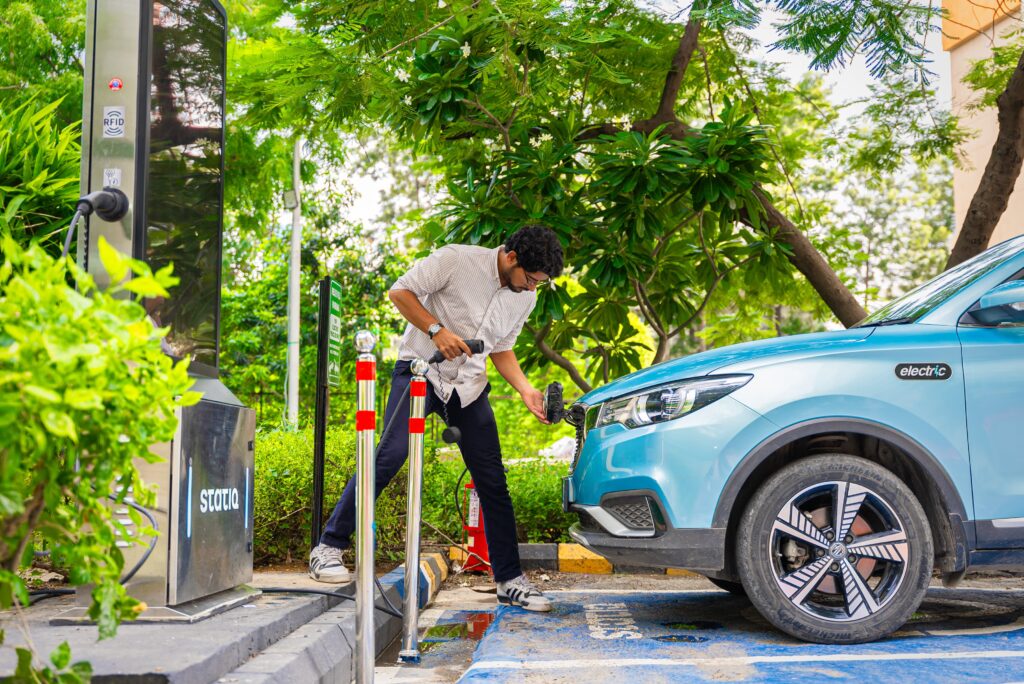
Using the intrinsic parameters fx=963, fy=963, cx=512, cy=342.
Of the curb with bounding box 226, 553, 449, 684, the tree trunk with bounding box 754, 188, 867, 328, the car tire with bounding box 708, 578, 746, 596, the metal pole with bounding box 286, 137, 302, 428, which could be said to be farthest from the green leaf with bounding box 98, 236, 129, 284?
the metal pole with bounding box 286, 137, 302, 428

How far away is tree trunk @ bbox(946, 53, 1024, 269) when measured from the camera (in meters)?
7.58

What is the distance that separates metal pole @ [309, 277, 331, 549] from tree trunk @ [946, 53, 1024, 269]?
5.19m

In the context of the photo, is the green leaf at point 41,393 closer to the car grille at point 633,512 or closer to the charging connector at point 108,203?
the charging connector at point 108,203

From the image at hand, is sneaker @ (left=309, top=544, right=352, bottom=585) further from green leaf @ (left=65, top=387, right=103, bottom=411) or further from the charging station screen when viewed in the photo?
green leaf @ (left=65, top=387, right=103, bottom=411)

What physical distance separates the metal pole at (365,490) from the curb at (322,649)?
0.24 metres

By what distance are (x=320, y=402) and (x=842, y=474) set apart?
3164 mm

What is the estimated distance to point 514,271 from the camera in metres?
5.08

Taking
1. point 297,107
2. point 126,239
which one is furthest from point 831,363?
point 297,107

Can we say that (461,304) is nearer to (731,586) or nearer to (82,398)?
(731,586)

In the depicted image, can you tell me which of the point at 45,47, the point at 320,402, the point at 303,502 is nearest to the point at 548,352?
the point at 303,502

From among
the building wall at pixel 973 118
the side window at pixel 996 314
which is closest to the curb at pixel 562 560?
the side window at pixel 996 314

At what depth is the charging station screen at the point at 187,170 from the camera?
3.68m

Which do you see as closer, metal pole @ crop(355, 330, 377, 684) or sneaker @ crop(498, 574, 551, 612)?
metal pole @ crop(355, 330, 377, 684)

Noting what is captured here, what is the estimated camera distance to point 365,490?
3.47m
